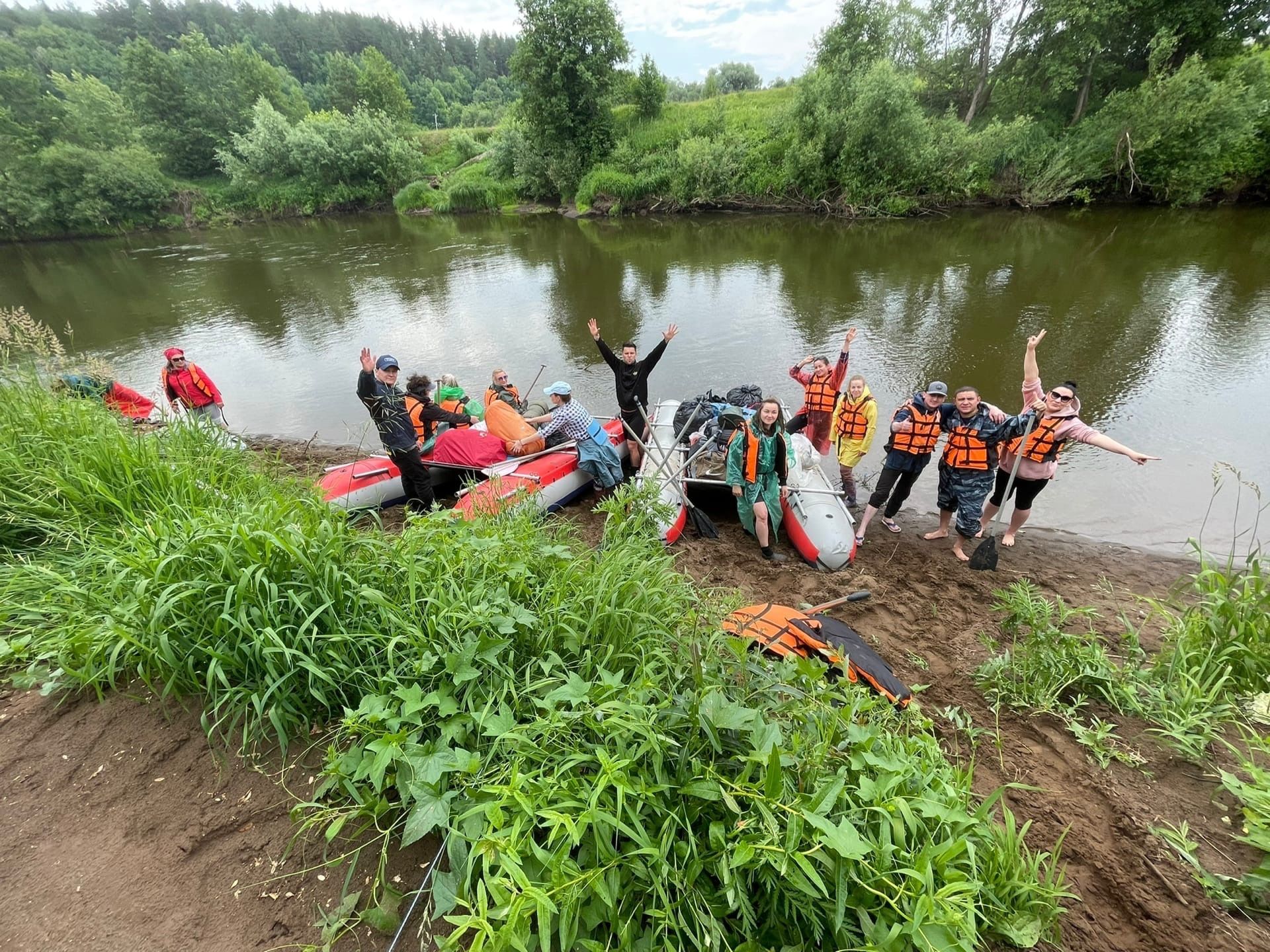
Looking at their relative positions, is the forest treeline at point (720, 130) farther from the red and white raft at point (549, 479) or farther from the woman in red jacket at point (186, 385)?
the woman in red jacket at point (186, 385)

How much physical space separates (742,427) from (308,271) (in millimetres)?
18937

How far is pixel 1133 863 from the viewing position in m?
2.04

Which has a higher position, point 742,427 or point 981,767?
point 742,427

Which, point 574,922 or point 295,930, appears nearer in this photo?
point 574,922

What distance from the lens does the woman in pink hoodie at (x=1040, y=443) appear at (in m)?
4.16

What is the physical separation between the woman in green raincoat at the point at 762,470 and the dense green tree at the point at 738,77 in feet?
190

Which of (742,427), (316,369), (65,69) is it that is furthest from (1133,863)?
(65,69)

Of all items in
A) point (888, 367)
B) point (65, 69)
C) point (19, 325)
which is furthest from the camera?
point (65, 69)

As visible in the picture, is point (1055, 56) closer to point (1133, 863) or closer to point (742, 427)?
point (742, 427)

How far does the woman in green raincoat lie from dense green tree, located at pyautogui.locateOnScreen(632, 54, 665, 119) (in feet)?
104

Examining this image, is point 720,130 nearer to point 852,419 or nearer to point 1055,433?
point 852,419

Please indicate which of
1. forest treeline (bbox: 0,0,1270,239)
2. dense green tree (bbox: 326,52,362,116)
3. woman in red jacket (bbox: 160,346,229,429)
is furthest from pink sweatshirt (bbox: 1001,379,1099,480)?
dense green tree (bbox: 326,52,362,116)

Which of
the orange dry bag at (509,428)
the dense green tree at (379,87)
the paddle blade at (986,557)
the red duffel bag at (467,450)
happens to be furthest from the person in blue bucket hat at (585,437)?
the dense green tree at (379,87)

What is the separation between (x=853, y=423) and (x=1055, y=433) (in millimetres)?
1680
